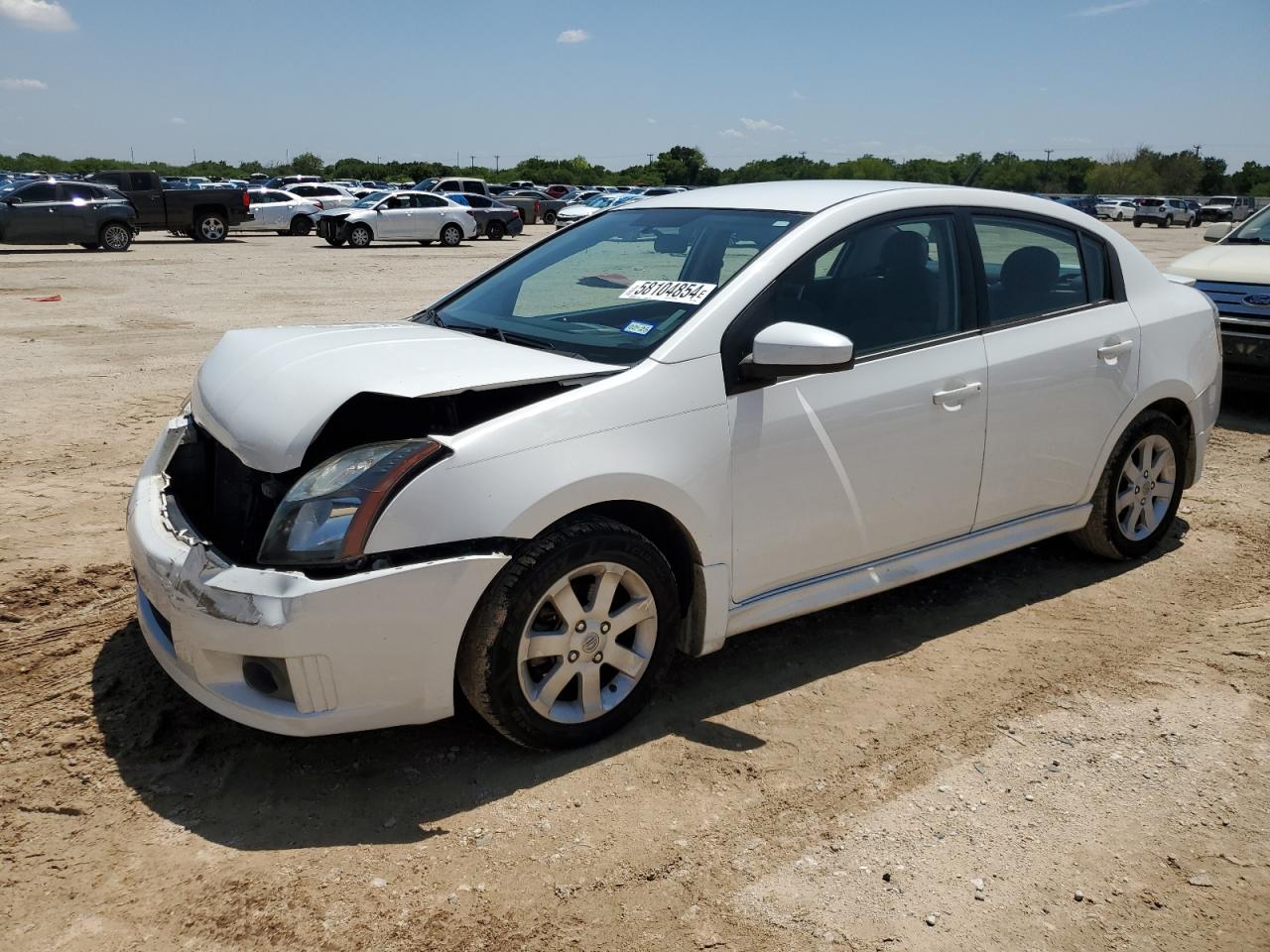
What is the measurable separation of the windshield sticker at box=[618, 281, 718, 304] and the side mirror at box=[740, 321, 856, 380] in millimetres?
337

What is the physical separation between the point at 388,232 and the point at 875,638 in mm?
28493

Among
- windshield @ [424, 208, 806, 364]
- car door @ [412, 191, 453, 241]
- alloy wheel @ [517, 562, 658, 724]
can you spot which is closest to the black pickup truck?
car door @ [412, 191, 453, 241]

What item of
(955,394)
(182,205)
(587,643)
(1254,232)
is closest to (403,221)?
(182,205)

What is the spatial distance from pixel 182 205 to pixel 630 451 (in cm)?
2949

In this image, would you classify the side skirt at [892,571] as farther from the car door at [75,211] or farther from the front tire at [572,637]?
the car door at [75,211]

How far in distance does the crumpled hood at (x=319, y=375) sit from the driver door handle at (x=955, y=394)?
1.32 meters

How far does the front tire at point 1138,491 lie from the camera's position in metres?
4.86

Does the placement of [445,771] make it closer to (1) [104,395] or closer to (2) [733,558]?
(2) [733,558]

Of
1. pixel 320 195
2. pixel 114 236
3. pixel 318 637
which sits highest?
pixel 320 195

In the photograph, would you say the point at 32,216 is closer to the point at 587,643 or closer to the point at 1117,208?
the point at 587,643

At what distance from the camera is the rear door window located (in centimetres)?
430

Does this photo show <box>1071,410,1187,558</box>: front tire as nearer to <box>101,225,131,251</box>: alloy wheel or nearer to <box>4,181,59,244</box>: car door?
<box>101,225,131,251</box>: alloy wheel

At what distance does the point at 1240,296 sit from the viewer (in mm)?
8172

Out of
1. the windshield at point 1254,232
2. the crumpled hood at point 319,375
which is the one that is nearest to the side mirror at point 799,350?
the crumpled hood at point 319,375
